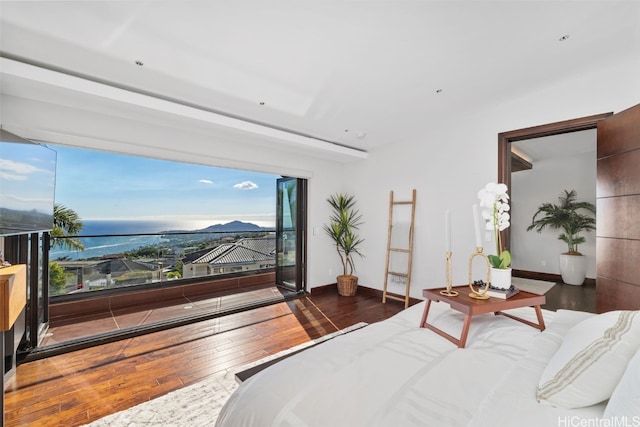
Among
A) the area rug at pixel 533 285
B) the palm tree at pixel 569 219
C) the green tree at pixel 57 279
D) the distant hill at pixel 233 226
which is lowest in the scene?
the area rug at pixel 533 285

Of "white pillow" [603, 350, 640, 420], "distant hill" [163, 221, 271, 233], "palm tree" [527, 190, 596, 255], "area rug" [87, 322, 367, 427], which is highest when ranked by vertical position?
"palm tree" [527, 190, 596, 255]

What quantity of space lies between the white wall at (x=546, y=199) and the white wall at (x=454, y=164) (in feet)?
Result: 12.1

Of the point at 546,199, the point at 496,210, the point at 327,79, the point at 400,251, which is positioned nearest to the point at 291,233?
the point at 400,251

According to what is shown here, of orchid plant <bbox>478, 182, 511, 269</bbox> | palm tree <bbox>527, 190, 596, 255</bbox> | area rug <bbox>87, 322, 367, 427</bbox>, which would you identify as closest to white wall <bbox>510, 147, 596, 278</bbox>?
palm tree <bbox>527, 190, 596, 255</bbox>

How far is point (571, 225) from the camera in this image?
17.8 feet

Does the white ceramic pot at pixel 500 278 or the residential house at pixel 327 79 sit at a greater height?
the residential house at pixel 327 79

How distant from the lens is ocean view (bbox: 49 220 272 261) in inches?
160

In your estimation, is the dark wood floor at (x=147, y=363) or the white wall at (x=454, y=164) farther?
the white wall at (x=454, y=164)

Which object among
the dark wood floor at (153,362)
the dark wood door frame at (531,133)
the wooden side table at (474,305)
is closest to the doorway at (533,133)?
the dark wood door frame at (531,133)

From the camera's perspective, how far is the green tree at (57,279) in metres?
3.75

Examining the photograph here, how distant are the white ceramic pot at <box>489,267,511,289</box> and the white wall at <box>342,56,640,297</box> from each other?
6.20 ft

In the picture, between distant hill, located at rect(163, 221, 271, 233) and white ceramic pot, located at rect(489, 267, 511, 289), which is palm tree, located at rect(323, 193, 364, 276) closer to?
distant hill, located at rect(163, 221, 271, 233)

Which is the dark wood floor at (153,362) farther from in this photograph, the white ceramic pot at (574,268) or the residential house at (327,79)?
the residential house at (327,79)

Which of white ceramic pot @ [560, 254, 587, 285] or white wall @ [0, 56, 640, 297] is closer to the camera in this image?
white wall @ [0, 56, 640, 297]
